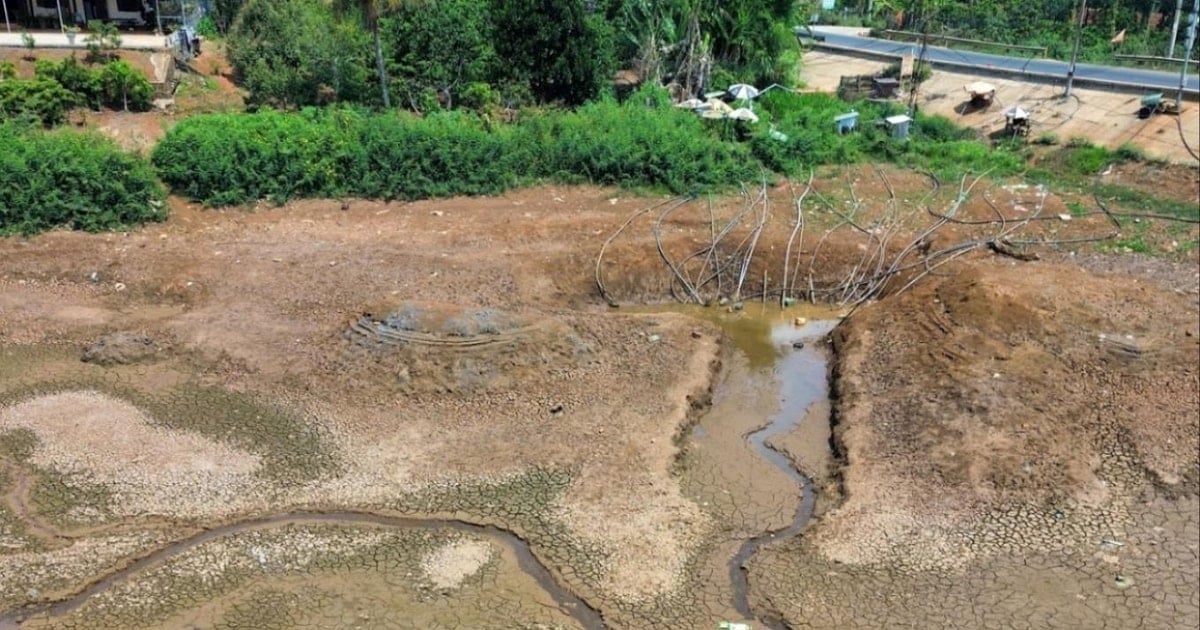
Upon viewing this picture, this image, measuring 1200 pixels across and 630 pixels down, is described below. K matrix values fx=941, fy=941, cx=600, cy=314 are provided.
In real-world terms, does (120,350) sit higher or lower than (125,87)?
lower

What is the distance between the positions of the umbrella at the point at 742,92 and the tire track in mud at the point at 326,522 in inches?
641

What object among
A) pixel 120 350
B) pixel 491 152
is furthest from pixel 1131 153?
pixel 120 350

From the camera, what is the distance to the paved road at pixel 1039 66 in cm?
2450

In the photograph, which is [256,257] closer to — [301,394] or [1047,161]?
[301,394]

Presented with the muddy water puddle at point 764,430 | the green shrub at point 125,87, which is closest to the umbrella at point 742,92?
the muddy water puddle at point 764,430

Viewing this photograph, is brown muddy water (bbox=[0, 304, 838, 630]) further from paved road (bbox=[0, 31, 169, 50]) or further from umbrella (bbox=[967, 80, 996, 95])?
paved road (bbox=[0, 31, 169, 50])

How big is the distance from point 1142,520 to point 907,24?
32.7 m

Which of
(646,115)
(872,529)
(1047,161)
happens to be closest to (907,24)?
(1047,161)

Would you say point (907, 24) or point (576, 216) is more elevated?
point (907, 24)

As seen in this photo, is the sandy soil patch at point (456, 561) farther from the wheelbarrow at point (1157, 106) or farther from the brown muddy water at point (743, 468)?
the wheelbarrow at point (1157, 106)

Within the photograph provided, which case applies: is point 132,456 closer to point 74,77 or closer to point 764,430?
point 764,430

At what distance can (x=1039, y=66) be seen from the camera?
2781 centimetres

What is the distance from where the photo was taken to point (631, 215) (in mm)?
17859

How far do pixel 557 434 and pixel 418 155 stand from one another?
30.1 ft
